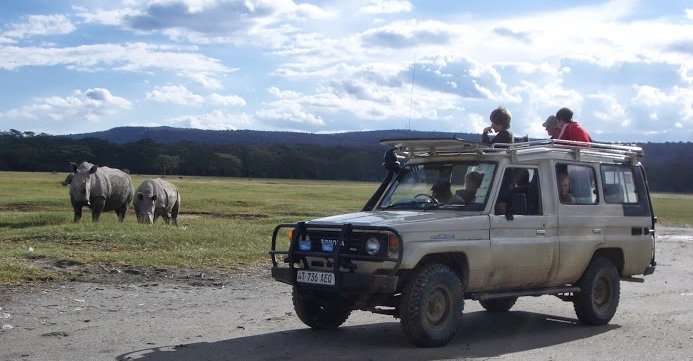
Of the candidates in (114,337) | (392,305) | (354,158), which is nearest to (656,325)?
(392,305)

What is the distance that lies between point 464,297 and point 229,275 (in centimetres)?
592

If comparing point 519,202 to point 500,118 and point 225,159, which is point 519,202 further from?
point 225,159

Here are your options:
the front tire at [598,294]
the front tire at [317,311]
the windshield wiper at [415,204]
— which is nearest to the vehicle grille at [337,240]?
the front tire at [317,311]

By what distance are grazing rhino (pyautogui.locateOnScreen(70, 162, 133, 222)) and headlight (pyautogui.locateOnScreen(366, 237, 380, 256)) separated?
16.8 meters

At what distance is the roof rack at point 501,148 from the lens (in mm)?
10750

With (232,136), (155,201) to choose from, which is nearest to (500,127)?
(155,201)

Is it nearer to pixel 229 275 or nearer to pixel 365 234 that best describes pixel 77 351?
pixel 365 234

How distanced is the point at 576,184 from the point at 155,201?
17.6 meters

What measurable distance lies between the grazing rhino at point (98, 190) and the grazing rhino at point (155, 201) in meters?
0.99

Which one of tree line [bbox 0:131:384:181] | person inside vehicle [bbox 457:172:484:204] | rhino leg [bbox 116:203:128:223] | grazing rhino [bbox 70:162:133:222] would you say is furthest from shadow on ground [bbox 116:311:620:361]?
tree line [bbox 0:131:384:181]

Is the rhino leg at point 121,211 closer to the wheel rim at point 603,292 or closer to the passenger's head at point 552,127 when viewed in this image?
the passenger's head at point 552,127

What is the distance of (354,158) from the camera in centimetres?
12150

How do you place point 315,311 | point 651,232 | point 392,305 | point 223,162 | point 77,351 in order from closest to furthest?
point 77,351, point 392,305, point 315,311, point 651,232, point 223,162

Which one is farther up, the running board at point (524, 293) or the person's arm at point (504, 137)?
the person's arm at point (504, 137)
